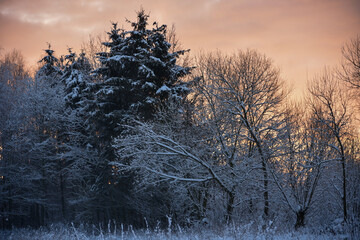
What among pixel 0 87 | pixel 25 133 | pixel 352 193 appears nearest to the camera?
pixel 352 193

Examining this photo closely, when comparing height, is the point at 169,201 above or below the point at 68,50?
below

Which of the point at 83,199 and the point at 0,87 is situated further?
the point at 0,87

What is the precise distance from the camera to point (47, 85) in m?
20.7

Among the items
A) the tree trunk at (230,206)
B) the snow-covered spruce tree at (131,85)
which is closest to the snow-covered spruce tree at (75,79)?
the snow-covered spruce tree at (131,85)

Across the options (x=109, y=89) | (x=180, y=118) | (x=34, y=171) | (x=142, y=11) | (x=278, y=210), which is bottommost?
(x=278, y=210)

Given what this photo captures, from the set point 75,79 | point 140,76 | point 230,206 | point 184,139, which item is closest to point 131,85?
point 140,76

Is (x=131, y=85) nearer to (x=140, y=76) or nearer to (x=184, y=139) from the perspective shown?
(x=140, y=76)

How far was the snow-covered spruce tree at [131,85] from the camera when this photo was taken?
15523 millimetres

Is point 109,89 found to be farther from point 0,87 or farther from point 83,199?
point 0,87

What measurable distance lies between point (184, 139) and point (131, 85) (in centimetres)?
568

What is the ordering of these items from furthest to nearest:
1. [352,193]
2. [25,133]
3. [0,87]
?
[0,87]
[25,133]
[352,193]

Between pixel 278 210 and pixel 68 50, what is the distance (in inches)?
790

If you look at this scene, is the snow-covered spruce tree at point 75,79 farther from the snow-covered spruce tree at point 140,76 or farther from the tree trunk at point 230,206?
the tree trunk at point 230,206

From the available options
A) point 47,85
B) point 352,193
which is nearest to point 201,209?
point 352,193
